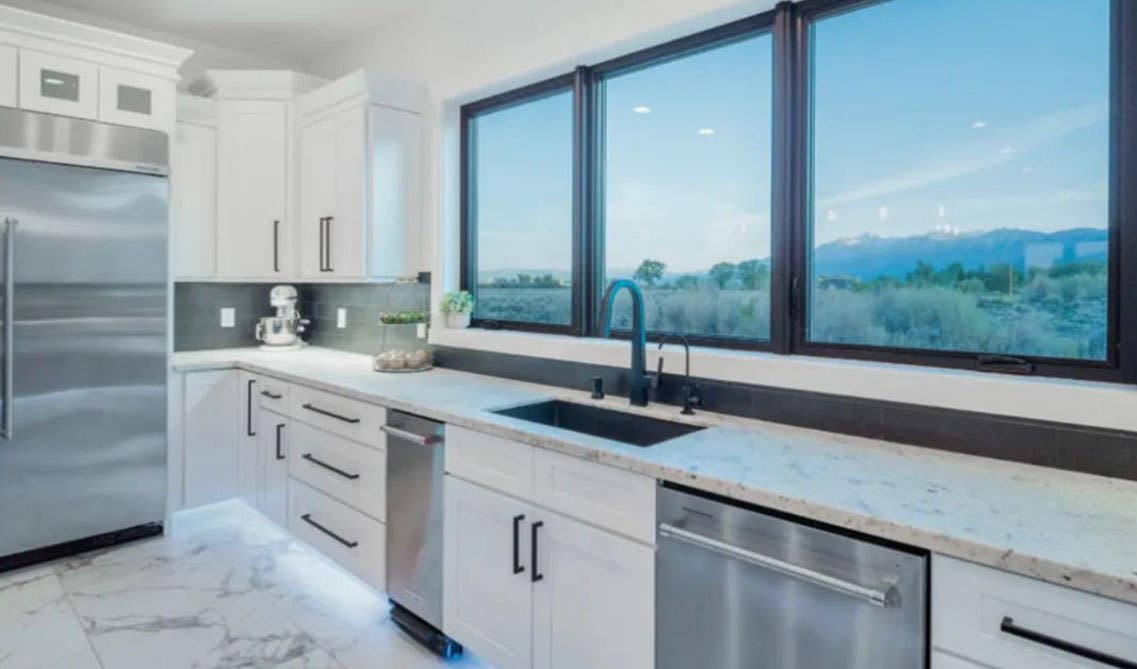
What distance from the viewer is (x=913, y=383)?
1.75 meters

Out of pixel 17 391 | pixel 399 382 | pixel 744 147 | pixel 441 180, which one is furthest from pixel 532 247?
pixel 17 391

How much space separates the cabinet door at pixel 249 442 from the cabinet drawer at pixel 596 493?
2.07m

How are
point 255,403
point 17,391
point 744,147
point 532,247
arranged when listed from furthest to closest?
point 255,403, point 532,247, point 17,391, point 744,147

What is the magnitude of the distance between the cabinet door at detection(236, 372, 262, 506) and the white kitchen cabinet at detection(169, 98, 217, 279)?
0.69m

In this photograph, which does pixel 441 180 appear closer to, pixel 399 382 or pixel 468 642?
pixel 399 382

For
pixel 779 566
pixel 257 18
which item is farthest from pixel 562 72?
pixel 779 566

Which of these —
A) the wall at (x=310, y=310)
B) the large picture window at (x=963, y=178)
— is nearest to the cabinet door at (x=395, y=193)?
the wall at (x=310, y=310)

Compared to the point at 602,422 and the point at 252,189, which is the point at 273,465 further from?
the point at 602,422

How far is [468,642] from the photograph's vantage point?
2109 millimetres

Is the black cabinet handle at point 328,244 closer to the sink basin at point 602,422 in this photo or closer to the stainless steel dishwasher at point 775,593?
the sink basin at point 602,422

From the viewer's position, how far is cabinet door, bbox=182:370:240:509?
10.9 feet

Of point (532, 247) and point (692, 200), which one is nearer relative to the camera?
point (692, 200)

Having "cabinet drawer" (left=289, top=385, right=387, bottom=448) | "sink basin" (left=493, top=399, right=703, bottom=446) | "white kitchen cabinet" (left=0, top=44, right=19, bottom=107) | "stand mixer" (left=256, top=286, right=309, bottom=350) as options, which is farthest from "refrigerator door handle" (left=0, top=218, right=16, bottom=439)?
"sink basin" (left=493, top=399, right=703, bottom=446)

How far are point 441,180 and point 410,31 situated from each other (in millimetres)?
836
